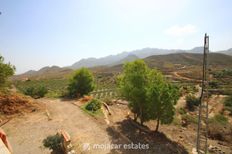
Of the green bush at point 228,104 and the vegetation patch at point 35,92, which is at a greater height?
the vegetation patch at point 35,92

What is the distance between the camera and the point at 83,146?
535 inches

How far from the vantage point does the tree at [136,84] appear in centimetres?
1734

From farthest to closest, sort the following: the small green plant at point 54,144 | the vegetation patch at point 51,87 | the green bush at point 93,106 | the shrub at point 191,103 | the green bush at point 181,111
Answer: the vegetation patch at point 51,87 < the shrub at point 191,103 < the green bush at point 181,111 < the green bush at point 93,106 < the small green plant at point 54,144

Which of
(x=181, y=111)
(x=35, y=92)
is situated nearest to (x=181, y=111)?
(x=181, y=111)

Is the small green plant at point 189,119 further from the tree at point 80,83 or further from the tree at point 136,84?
the tree at point 80,83

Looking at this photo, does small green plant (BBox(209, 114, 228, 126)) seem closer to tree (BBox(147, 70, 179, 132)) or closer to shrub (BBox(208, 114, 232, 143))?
shrub (BBox(208, 114, 232, 143))

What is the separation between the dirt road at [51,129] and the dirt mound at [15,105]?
127cm

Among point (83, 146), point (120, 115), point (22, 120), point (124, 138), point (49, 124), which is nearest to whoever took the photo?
point (83, 146)

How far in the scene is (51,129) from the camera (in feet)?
55.2

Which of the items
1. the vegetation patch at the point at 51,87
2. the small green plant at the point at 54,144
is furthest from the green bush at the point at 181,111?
the small green plant at the point at 54,144

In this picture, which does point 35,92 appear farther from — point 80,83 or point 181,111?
point 181,111

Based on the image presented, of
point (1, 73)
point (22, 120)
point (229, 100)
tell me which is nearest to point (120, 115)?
point (22, 120)

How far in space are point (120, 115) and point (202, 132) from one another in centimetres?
923

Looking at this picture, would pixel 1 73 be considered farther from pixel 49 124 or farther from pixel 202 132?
pixel 202 132
